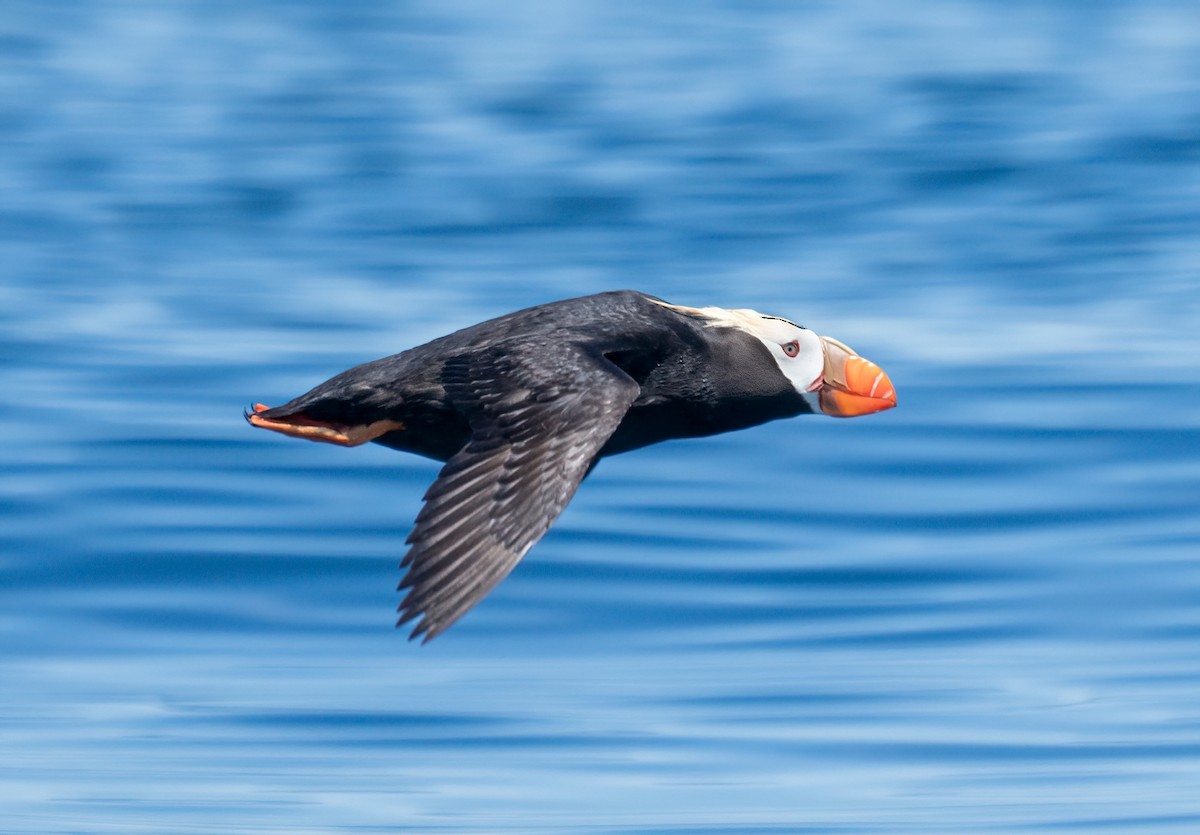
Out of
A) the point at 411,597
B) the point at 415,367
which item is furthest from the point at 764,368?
the point at 411,597

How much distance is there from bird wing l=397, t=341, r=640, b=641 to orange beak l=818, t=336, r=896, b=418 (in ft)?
4.28

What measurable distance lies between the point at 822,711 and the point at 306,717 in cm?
283

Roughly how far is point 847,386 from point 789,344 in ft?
0.97

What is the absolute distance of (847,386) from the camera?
33.1 feet

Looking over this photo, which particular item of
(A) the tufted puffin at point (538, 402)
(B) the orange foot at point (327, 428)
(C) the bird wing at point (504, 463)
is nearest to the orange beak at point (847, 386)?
(A) the tufted puffin at point (538, 402)

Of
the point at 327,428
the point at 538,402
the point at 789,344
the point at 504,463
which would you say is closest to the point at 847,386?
the point at 789,344

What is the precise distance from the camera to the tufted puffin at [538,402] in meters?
8.38

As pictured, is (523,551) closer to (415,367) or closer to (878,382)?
(415,367)

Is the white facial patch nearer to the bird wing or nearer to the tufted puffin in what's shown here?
the tufted puffin

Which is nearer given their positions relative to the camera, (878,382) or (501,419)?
(501,419)

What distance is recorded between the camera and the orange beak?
10094 mm

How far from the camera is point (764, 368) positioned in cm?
998

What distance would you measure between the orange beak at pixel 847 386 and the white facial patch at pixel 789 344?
0.05m

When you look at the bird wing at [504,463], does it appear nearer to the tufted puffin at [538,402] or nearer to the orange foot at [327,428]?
the tufted puffin at [538,402]
